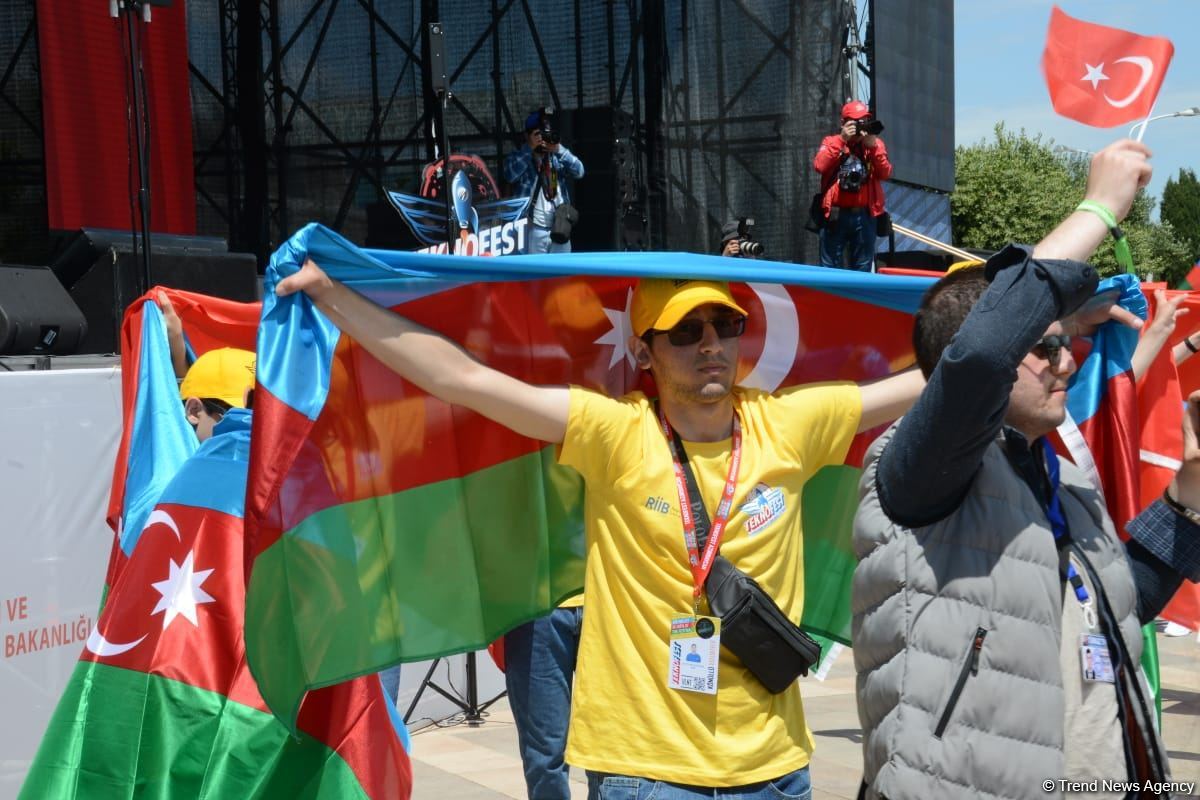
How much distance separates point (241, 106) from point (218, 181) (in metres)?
0.97

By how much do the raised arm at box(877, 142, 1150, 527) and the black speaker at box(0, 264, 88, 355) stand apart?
656 cm

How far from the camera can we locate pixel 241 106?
1822 centimetres

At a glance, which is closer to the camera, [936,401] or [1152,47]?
[936,401]

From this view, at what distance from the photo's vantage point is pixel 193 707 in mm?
4082

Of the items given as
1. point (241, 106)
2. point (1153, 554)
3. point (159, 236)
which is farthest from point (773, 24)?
point (1153, 554)

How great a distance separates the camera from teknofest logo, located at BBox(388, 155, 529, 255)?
13531mm

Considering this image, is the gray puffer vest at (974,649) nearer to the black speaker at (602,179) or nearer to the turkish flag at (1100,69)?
the turkish flag at (1100,69)

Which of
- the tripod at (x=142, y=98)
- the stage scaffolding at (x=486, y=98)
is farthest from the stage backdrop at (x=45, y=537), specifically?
the stage scaffolding at (x=486, y=98)

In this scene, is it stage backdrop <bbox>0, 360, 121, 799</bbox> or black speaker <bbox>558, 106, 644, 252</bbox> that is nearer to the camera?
stage backdrop <bbox>0, 360, 121, 799</bbox>

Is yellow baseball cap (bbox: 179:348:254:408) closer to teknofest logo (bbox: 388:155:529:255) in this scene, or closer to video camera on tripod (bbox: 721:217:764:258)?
video camera on tripod (bbox: 721:217:764:258)

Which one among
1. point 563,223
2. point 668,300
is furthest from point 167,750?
point 563,223

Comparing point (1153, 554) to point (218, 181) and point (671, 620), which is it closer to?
point (671, 620)

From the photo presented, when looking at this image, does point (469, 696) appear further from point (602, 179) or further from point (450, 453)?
point (602, 179)

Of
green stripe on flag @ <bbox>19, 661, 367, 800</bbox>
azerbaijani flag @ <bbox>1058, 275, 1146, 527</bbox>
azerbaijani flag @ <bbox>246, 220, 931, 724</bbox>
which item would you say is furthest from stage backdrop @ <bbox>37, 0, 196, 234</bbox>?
azerbaijani flag @ <bbox>1058, 275, 1146, 527</bbox>
